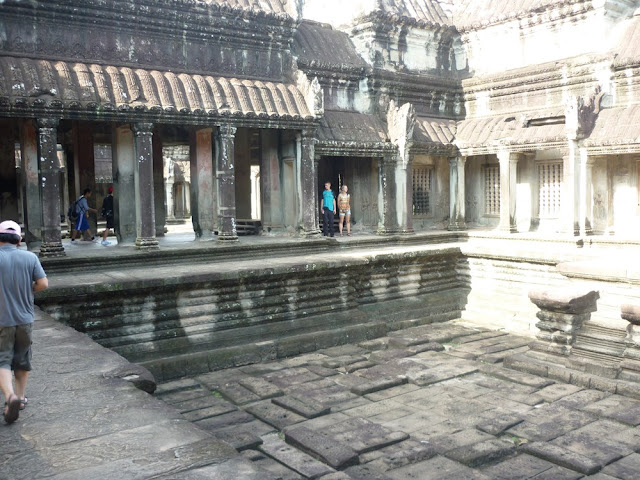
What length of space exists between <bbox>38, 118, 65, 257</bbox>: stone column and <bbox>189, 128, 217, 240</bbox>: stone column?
10.6ft

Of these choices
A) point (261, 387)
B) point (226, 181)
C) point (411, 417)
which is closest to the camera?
point (411, 417)

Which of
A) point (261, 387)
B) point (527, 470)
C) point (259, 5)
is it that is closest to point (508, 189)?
point (259, 5)

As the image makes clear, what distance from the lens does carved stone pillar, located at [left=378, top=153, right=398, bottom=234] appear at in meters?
13.3

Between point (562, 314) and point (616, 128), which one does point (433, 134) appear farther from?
point (562, 314)

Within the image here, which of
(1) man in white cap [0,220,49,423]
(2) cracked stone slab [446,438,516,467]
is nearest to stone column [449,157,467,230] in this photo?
(2) cracked stone slab [446,438,516,467]

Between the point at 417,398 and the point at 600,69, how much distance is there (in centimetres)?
918

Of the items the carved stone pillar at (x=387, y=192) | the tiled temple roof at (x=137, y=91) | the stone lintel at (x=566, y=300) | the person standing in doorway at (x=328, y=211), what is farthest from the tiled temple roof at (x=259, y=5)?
the stone lintel at (x=566, y=300)

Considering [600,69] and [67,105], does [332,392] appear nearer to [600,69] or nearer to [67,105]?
[67,105]

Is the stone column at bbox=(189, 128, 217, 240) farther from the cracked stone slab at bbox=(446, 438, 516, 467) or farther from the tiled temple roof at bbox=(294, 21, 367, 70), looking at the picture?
the cracked stone slab at bbox=(446, 438, 516, 467)

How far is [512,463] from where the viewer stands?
4.95 metres

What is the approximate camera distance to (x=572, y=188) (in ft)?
40.4

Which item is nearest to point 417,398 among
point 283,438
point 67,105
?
point 283,438

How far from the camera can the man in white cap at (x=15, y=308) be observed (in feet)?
13.3

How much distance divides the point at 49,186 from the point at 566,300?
7.42 m
